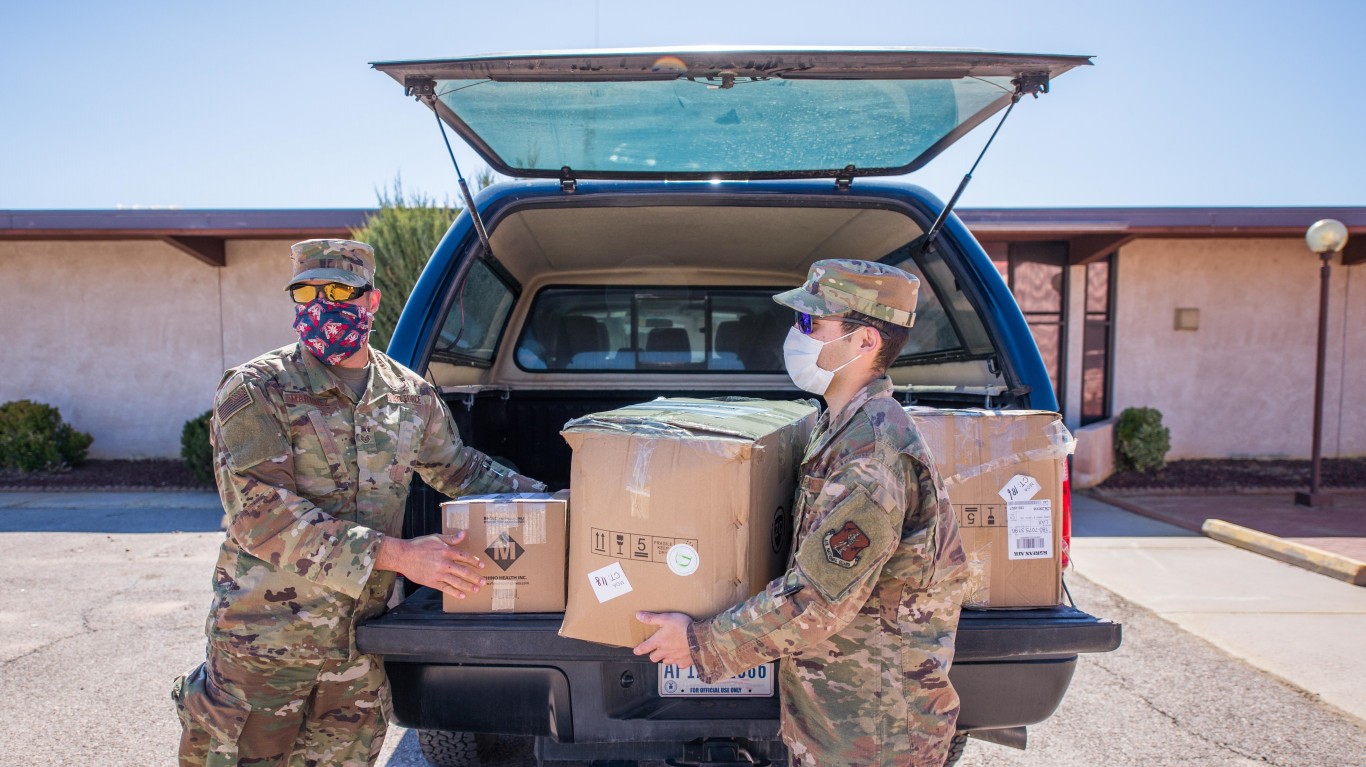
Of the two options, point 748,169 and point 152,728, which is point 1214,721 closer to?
point 748,169

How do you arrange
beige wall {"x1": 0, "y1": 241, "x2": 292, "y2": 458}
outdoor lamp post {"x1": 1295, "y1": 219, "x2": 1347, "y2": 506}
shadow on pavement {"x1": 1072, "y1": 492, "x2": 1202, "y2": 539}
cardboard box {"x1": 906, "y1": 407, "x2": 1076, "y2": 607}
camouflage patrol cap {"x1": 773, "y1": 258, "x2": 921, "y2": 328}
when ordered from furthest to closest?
beige wall {"x1": 0, "y1": 241, "x2": 292, "y2": 458}
outdoor lamp post {"x1": 1295, "y1": 219, "x2": 1347, "y2": 506}
shadow on pavement {"x1": 1072, "y1": 492, "x2": 1202, "y2": 539}
cardboard box {"x1": 906, "y1": 407, "x2": 1076, "y2": 607}
camouflage patrol cap {"x1": 773, "y1": 258, "x2": 921, "y2": 328}

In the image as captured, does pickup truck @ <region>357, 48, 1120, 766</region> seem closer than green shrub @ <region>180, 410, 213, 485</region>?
Yes

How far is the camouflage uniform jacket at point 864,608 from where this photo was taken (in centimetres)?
149

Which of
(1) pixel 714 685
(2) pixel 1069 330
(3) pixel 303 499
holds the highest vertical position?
(2) pixel 1069 330

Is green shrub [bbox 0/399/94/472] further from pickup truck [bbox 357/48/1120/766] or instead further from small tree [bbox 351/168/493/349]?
pickup truck [bbox 357/48/1120/766]

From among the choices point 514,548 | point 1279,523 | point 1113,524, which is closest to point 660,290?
point 514,548

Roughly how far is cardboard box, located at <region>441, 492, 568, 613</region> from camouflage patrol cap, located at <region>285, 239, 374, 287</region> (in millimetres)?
638

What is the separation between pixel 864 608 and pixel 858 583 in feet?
0.56

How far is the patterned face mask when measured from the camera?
199 centimetres

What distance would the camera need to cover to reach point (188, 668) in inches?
148

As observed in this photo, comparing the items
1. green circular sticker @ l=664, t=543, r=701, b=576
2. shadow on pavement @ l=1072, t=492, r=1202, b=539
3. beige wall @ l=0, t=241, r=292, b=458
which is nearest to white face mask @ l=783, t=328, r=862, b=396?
green circular sticker @ l=664, t=543, r=701, b=576

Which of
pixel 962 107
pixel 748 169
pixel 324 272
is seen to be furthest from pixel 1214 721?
pixel 324 272

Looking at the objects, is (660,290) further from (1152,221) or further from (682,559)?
(1152,221)

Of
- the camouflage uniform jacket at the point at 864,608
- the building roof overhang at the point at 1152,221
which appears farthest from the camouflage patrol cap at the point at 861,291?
the building roof overhang at the point at 1152,221
